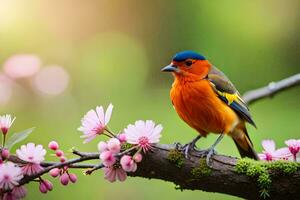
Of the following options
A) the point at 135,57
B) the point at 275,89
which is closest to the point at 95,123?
the point at 275,89

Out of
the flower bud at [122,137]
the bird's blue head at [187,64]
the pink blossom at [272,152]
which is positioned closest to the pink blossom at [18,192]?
the flower bud at [122,137]

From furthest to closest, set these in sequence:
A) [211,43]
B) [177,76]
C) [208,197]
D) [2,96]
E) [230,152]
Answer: [211,43], [2,96], [208,197], [230,152], [177,76]

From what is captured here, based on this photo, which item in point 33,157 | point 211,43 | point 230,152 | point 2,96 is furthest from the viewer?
point 211,43

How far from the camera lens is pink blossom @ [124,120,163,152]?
1.55 meters

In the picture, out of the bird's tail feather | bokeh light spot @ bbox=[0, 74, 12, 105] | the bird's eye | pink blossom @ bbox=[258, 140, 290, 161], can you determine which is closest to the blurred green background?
bokeh light spot @ bbox=[0, 74, 12, 105]

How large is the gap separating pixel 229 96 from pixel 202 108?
0.16 metres

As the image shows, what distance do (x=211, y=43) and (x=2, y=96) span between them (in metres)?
1.35

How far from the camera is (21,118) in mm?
3982

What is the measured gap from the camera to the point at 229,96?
2.23 m

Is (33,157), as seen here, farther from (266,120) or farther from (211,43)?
(211,43)

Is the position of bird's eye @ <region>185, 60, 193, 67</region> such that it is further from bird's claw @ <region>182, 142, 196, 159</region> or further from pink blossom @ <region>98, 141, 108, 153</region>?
pink blossom @ <region>98, 141, 108, 153</region>

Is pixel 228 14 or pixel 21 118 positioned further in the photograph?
pixel 228 14

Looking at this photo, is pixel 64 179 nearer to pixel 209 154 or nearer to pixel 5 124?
pixel 5 124

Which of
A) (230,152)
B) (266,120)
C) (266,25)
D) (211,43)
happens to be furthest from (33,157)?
(266,25)
